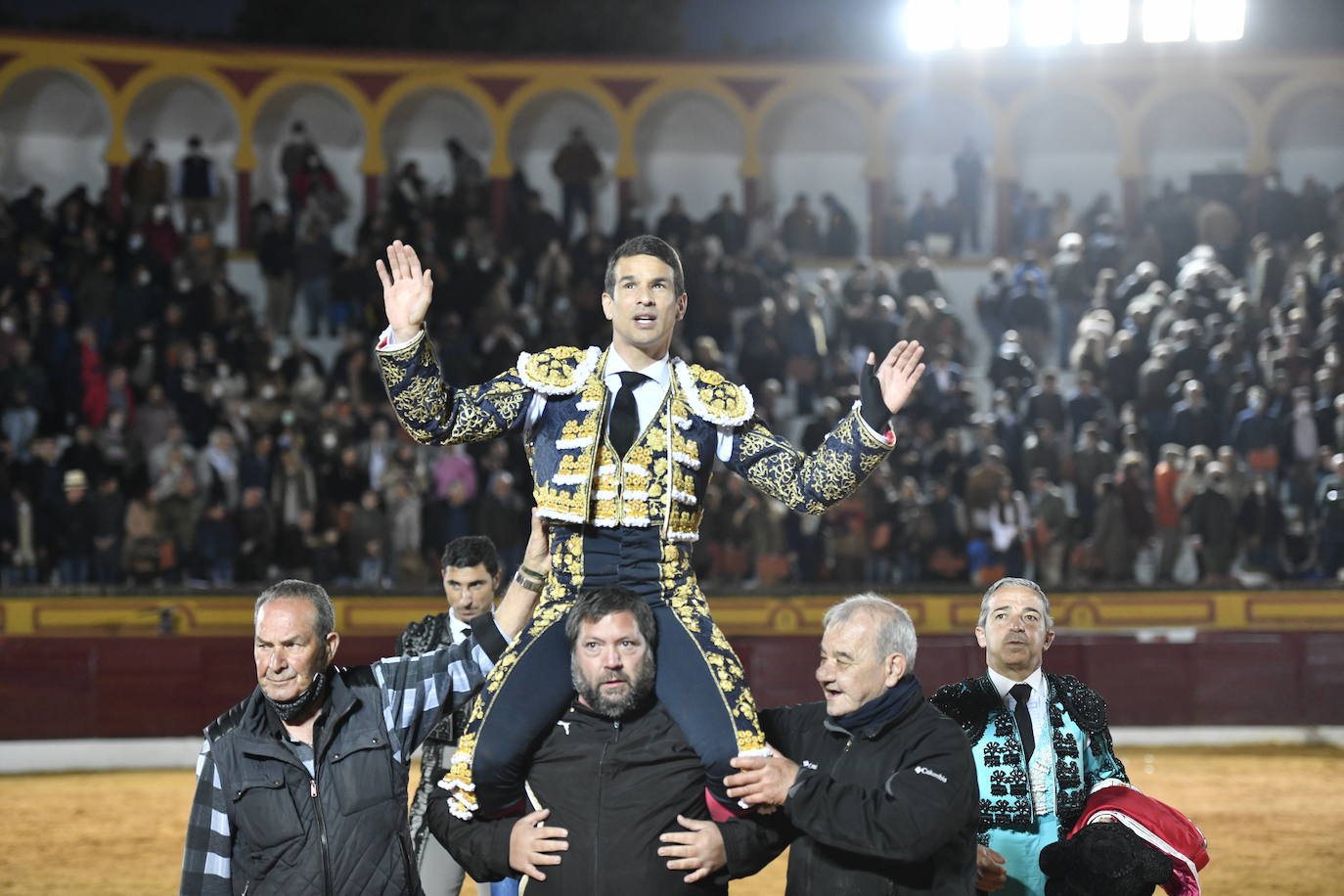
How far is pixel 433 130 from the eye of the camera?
22438mm

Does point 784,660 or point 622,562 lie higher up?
point 622,562

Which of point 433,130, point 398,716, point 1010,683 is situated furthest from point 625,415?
point 433,130

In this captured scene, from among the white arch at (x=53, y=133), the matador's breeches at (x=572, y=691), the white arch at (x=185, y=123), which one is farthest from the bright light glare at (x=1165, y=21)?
the matador's breeches at (x=572, y=691)

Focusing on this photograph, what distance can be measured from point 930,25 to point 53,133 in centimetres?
1203

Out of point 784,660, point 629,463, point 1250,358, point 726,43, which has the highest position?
point 726,43

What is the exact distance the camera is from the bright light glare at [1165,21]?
2150 cm

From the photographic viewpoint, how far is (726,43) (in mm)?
31859

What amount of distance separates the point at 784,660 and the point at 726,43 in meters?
21.9

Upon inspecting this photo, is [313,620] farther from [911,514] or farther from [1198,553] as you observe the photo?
[1198,553]

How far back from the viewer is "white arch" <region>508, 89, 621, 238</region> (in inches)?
882

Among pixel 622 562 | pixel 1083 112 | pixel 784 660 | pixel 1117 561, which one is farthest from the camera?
pixel 1083 112

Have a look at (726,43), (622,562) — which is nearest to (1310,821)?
(622,562)

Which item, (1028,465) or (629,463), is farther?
(1028,465)

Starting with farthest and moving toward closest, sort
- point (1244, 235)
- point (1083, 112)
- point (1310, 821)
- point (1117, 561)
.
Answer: point (1083, 112) < point (1244, 235) < point (1117, 561) < point (1310, 821)
